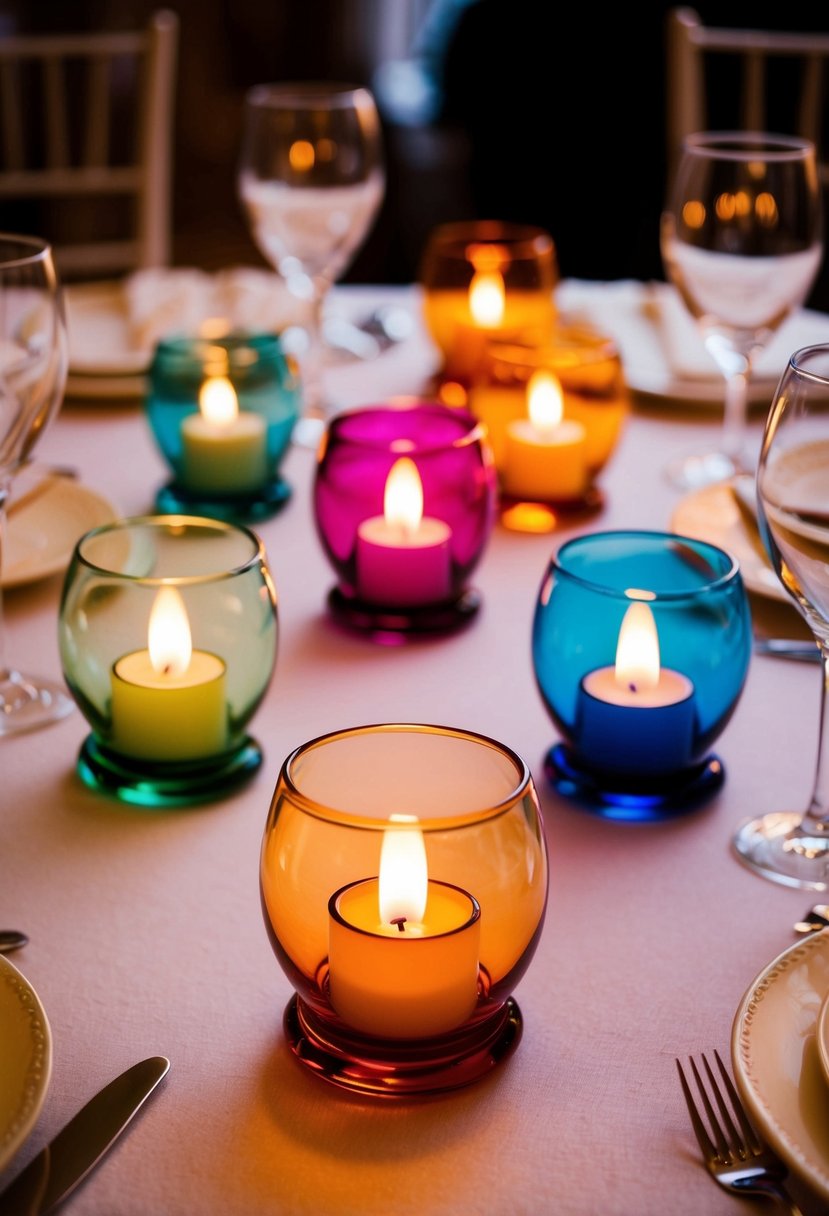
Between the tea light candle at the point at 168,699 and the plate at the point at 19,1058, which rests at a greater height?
the tea light candle at the point at 168,699

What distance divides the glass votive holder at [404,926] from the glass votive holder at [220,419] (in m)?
0.56

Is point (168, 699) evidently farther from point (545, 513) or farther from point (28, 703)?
point (545, 513)

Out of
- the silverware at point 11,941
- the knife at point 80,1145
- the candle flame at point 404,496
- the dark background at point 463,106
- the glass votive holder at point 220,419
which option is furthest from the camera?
the dark background at point 463,106

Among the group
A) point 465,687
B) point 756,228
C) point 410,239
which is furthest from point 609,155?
point 465,687

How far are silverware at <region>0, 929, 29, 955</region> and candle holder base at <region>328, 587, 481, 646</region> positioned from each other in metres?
0.35

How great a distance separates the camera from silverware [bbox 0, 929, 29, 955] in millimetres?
623

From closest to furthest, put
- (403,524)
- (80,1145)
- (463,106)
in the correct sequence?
(80,1145) → (403,524) → (463,106)

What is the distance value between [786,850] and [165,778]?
1.05 feet

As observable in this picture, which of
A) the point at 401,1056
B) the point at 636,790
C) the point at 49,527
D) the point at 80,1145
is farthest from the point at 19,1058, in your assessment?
the point at 49,527

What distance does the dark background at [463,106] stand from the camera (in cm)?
323

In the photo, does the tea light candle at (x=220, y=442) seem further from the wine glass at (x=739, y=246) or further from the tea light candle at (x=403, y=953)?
the tea light candle at (x=403, y=953)

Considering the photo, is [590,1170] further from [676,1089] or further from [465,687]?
[465,687]

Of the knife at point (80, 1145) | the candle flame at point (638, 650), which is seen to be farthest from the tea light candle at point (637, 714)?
the knife at point (80, 1145)

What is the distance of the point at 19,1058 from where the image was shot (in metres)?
0.51
